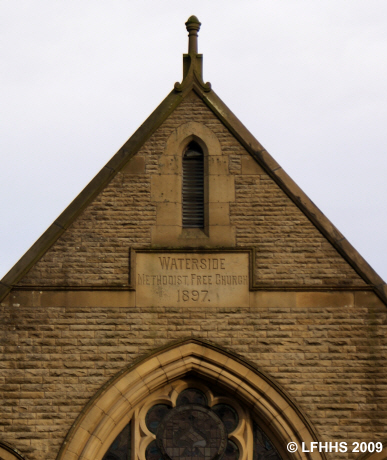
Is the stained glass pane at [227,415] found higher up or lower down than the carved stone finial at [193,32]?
lower down

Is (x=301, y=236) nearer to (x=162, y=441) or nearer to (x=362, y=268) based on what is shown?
(x=362, y=268)

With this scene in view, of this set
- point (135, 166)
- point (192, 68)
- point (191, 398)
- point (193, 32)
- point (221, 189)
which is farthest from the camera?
point (193, 32)

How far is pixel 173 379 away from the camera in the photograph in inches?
715

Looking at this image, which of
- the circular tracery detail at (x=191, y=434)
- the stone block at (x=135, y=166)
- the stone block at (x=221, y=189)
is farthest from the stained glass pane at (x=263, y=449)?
the stone block at (x=135, y=166)

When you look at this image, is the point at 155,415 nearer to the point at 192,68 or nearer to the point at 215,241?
the point at 215,241

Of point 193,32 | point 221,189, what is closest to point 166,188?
point 221,189

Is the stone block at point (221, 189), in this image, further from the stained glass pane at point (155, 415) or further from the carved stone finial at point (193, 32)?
the stained glass pane at point (155, 415)

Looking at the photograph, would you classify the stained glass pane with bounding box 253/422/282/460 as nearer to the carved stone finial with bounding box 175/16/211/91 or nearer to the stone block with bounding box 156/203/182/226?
the stone block with bounding box 156/203/182/226

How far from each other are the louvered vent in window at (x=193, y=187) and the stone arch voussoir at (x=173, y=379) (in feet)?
6.37

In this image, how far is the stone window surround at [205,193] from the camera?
18.5m

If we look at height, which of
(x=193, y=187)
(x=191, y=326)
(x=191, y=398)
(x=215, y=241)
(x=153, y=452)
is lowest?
(x=153, y=452)

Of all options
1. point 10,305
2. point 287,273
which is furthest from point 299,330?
point 10,305

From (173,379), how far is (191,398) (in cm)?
44

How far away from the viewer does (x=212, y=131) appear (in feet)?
62.4
